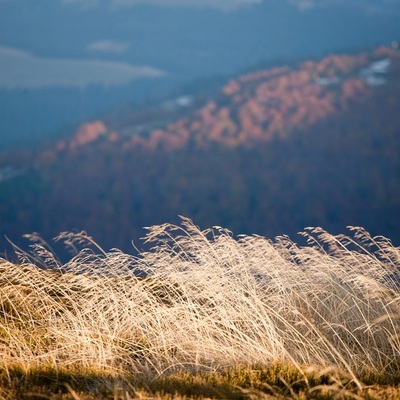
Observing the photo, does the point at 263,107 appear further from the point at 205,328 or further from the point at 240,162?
the point at 205,328

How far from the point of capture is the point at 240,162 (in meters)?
50.4

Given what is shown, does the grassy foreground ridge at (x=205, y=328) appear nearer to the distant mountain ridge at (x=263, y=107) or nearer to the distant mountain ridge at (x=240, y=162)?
the distant mountain ridge at (x=240, y=162)

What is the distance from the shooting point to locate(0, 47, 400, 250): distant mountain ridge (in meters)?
47.2

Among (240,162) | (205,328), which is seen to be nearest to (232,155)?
(240,162)

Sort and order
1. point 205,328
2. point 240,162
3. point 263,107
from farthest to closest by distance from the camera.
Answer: point 240,162 < point 263,107 < point 205,328

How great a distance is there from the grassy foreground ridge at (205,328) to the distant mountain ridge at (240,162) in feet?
128

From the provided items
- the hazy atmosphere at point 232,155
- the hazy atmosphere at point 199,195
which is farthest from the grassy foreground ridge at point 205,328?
the hazy atmosphere at point 232,155

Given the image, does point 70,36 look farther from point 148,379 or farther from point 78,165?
point 148,379

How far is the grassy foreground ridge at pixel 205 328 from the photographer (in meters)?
4.12

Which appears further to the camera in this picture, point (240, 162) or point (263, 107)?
point (240, 162)

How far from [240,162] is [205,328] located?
45.5 metres

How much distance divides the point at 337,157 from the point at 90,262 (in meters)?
46.0

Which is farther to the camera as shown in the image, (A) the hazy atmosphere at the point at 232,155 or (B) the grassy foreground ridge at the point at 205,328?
(A) the hazy atmosphere at the point at 232,155

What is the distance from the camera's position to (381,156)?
166ft
